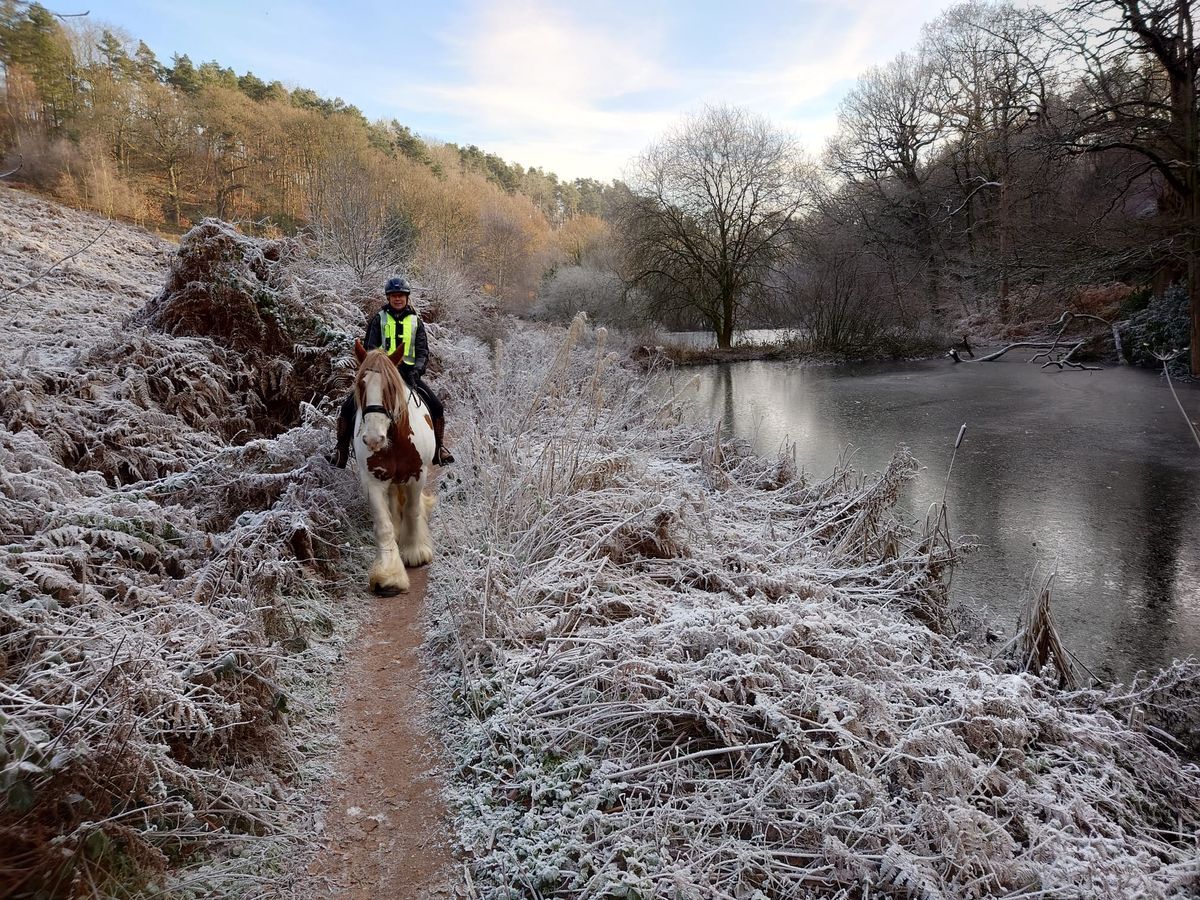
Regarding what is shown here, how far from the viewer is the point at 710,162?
90.6 feet

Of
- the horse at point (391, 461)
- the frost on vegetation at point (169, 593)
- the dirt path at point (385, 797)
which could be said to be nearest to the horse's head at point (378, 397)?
the horse at point (391, 461)

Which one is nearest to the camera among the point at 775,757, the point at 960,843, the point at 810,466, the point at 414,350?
the point at 960,843

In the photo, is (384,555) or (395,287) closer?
(384,555)

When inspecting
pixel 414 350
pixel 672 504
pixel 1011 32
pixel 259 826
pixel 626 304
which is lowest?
pixel 259 826

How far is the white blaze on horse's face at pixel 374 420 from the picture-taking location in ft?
14.3

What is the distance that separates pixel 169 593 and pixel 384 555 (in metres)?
1.58

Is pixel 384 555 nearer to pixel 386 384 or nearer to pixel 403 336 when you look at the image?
pixel 386 384

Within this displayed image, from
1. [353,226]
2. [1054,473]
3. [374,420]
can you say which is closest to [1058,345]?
[374,420]

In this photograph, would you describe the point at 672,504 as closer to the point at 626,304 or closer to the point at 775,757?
the point at 775,757

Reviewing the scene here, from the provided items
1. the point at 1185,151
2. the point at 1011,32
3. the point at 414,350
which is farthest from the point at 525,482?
the point at 1011,32

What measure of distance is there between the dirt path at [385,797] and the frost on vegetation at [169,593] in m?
0.18

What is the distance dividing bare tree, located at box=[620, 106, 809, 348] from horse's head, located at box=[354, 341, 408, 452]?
24.0 meters

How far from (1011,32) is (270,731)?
71.3 feet

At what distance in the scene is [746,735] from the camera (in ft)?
9.55
